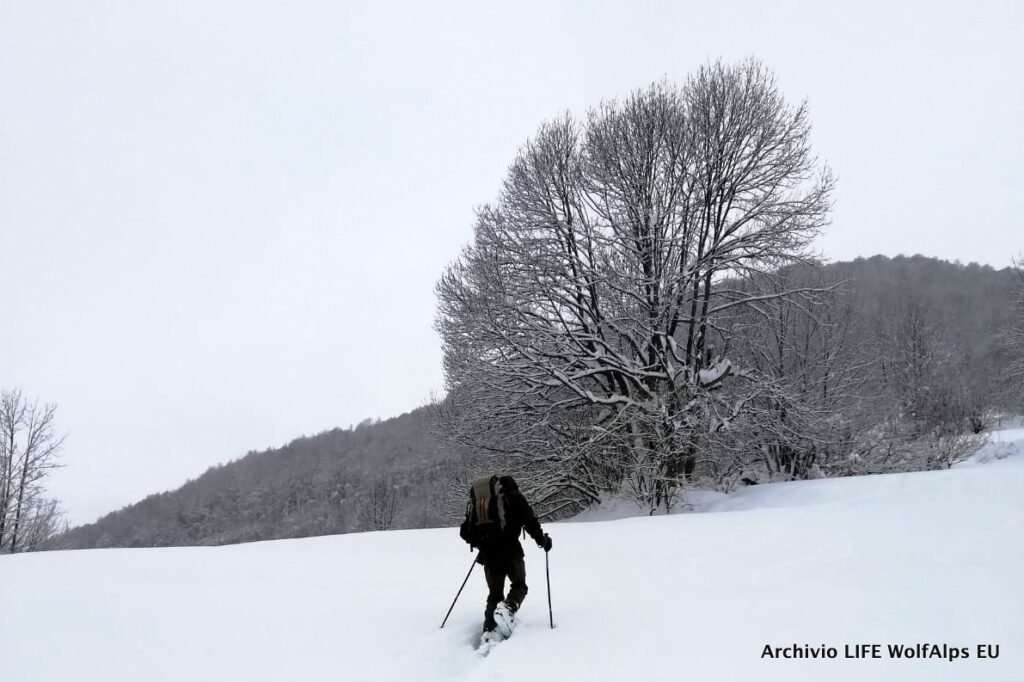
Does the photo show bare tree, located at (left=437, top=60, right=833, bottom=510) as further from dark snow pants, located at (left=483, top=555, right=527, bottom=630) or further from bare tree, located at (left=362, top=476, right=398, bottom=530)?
bare tree, located at (left=362, top=476, right=398, bottom=530)

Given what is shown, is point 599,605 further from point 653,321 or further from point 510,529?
point 653,321

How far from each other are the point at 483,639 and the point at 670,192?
42.0ft

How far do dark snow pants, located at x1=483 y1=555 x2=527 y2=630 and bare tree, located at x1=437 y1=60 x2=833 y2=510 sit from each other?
8.48m

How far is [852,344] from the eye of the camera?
57.8ft

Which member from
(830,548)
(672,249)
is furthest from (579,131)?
(830,548)

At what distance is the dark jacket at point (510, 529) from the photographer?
193 inches

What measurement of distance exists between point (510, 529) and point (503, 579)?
0.43 m

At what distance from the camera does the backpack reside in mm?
4895

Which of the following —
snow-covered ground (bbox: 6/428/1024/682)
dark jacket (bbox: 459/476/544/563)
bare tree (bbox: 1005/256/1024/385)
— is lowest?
snow-covered ground (bbox: 6/428/1024/682)

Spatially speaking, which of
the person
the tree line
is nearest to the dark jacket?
the person

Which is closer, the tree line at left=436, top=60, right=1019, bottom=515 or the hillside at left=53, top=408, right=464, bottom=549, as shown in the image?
the tree line at left=436, top=60, right=1019, bottom=515

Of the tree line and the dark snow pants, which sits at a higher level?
the tree line

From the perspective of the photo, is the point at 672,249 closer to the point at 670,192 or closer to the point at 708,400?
the point at 670,192

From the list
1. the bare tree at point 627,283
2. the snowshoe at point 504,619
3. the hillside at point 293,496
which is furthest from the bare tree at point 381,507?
the snowshoe at point 504,619
